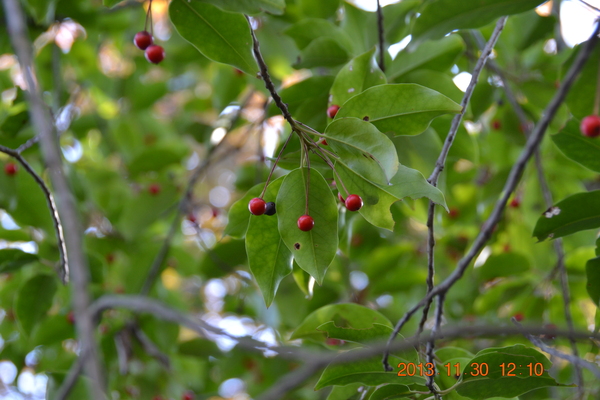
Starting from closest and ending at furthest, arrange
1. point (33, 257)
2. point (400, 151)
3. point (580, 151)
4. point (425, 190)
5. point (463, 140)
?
point (425, 190), point (580, 151), point (400, 151), point (463, 140), point (33, 257)

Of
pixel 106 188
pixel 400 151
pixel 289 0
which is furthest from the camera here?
pixel 106 188

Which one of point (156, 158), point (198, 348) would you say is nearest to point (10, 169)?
point (156, 158)

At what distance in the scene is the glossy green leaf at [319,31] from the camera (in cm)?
167

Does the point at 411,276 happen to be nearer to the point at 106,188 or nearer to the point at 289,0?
the point at 289,0

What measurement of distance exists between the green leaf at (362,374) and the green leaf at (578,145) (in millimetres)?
674

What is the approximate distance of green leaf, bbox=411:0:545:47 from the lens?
1.25m

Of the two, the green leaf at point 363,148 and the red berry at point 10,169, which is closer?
the green leaf at point 363,148

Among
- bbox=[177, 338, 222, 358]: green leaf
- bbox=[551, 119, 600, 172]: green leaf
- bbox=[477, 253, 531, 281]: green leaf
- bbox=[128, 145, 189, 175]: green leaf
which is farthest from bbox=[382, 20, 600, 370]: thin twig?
bbox=[128, 145, 189, 175]: green leaf

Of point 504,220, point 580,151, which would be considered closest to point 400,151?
point 580,151

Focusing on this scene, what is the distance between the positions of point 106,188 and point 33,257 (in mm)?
1108

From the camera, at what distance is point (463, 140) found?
161 cm

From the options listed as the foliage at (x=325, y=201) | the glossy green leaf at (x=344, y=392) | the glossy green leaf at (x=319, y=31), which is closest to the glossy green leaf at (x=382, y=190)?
the foliage at (x=325, y=201)

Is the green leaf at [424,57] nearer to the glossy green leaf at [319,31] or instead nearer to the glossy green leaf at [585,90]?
the glossy green leaf at [319,31]

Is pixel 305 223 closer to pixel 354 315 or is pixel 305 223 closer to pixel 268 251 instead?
pixel 268 251
